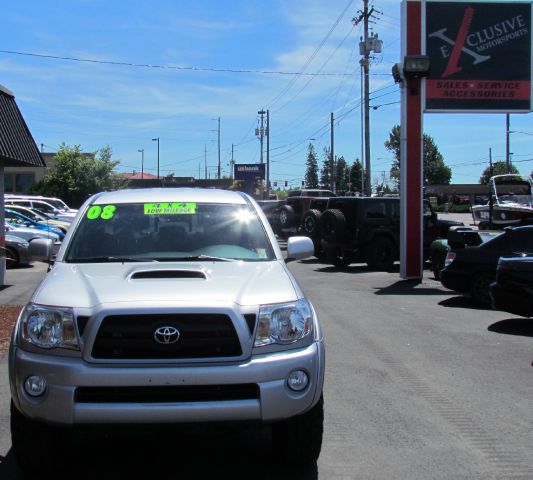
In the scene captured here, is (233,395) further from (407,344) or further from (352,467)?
(407,344)

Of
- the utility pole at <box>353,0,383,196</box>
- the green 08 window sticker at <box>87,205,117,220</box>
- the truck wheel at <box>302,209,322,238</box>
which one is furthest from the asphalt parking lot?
the utility pole at <box>353,0,383,196</box>

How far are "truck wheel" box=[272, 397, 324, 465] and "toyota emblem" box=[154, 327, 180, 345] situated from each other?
85cm

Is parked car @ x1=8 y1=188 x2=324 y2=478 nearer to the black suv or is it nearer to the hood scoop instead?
the hood scoop

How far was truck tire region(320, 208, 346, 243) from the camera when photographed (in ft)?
56.4

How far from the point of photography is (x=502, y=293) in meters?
8.42

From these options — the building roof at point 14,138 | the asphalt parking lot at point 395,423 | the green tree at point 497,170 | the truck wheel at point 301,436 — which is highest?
the green tree at point 497,170

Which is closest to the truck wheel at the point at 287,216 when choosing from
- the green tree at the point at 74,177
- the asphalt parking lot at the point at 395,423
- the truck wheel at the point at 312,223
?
the truck wheel at the point at 312,223

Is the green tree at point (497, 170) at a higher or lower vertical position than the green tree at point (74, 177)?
higher

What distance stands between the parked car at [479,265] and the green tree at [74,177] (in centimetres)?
3702

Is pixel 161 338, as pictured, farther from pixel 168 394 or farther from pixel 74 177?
pixel 74 177

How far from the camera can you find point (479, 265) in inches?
428

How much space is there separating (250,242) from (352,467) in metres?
1.79

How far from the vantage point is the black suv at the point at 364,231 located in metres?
17.4

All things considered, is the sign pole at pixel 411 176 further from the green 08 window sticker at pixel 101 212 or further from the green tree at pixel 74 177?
the green tree at pixel 74 177
